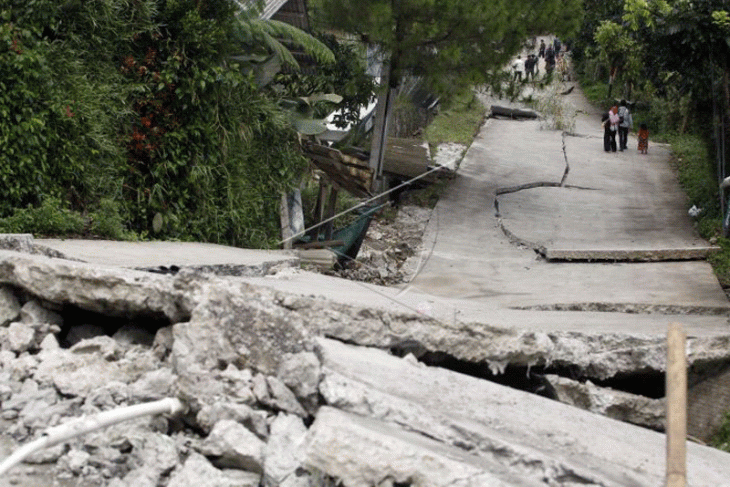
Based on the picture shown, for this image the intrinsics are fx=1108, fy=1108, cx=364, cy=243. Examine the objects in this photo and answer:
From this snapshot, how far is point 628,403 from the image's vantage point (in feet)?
17.9

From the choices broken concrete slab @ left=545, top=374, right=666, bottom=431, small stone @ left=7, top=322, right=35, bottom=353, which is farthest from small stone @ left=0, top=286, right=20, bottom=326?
broken concrete slab @ left=545, top=374, right=666, bottom=431

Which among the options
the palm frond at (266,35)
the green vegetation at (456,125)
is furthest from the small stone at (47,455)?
the green vegetation at (456,125)

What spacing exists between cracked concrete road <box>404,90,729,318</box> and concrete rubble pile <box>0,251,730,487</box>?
2841 millimetres

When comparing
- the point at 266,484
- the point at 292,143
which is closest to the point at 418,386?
the point at 266,484

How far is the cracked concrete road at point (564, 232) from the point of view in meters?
12.3

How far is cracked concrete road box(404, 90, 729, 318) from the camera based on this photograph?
12266mm

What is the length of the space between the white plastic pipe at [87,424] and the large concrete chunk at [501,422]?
625 millimetres

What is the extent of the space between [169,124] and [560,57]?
113 feet

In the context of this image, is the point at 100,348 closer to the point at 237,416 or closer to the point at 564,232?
the point at 237,416

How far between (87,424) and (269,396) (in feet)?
2.25

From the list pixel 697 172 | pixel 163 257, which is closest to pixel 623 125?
pixel 697 172

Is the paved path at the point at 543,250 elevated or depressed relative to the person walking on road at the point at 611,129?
depressed

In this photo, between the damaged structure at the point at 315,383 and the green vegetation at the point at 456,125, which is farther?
the green vegetation at the point at 456,125

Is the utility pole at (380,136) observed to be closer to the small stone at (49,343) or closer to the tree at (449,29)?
the tree at (449,29)
